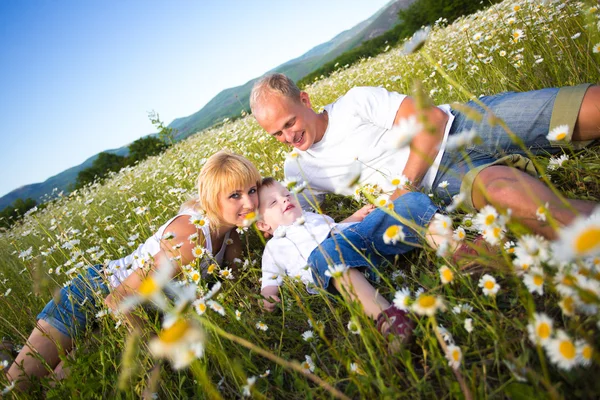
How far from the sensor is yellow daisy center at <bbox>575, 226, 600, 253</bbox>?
0.60 meters

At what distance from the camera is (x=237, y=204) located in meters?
2.49

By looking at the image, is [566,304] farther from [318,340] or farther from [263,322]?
[263,322]

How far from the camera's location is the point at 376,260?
1950 millimetres

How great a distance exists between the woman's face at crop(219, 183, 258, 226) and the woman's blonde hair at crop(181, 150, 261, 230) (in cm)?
3

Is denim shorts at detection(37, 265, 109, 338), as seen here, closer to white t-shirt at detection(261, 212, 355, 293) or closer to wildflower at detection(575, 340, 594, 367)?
white t-shirt at detection(261, 212, 355, 293)

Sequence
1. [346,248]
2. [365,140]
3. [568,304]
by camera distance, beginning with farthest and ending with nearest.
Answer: [365,140], [346,248], [568,304]

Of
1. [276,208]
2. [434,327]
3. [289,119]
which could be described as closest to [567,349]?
[434,327]

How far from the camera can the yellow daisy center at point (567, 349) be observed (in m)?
0.76

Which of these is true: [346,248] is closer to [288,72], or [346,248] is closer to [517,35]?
[517,35]

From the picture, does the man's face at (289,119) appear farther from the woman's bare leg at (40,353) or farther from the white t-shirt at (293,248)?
the woman's bare leg at (40,353)

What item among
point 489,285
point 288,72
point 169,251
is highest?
point 288,72

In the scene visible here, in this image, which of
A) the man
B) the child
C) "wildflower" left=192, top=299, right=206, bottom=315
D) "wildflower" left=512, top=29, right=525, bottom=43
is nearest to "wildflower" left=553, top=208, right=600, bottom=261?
the child

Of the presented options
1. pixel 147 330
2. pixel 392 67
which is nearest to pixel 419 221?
pixel 147 330

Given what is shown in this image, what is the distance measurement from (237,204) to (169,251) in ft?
1.90
